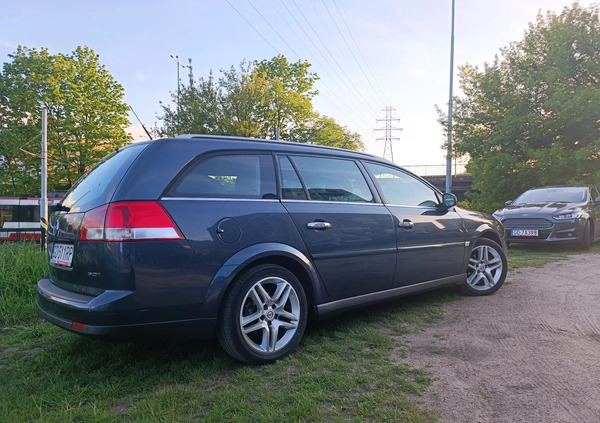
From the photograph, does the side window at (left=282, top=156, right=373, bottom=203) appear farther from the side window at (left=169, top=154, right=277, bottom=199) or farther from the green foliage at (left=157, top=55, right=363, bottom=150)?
the green foliage at (left=157, top=55, right=363, bottom=150)

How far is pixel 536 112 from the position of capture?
16.4 m

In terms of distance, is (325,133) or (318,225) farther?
(325,133)

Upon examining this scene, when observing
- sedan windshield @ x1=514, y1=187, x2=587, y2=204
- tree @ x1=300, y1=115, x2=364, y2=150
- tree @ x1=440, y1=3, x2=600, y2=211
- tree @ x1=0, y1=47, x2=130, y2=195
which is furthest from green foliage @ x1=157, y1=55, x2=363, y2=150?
sedan windshield @ x1=514, y1=187, x2=587, y2=204

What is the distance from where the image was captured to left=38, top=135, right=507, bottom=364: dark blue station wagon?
8.65 ft

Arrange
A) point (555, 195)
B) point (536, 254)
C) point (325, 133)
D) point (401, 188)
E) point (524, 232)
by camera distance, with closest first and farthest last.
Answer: point (401, 188)
point (536, 254)
point (524, 232)
point (555, 195)
point (325, 133)

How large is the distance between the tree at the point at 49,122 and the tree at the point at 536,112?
910 inches

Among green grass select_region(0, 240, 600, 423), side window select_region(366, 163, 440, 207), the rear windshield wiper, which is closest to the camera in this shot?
green grass select_region(0, 240, 600, 423)

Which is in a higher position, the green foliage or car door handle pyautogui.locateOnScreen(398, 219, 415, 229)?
the green foliage

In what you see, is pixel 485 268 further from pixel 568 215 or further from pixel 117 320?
pixel 568 215

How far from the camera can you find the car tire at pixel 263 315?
9.61ft

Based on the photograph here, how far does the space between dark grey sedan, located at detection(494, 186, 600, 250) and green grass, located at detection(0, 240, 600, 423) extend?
20.6ft

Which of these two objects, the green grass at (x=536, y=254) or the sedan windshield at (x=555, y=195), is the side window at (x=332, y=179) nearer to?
the green grass at (x=536, y=254)

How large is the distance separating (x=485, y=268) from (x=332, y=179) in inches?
100

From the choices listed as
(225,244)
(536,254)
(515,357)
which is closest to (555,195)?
(536,254)
